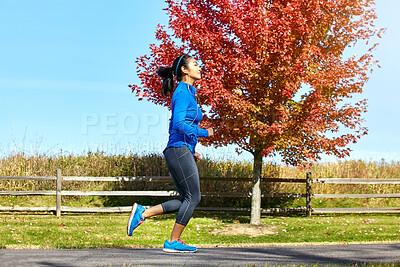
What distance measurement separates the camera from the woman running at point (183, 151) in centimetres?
512

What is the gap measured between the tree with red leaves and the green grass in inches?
48.5

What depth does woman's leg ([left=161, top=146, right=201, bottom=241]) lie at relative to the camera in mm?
5121

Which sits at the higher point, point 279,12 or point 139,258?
point 279,12

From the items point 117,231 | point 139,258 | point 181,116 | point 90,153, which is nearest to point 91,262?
point 139,258

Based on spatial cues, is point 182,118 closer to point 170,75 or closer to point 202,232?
point 170,75

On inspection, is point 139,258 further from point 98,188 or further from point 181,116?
point 98,188

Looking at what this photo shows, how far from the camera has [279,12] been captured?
39.3 ft

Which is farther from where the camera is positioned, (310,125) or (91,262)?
(310,125)

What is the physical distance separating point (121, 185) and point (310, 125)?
9.17 meters

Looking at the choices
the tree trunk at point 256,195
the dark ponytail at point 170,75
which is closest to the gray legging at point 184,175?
the dark ponytail at point 170,75

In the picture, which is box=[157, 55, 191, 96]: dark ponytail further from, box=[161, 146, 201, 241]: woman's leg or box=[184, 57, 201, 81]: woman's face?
box=[161, 146, 201, 241]: woman's leg

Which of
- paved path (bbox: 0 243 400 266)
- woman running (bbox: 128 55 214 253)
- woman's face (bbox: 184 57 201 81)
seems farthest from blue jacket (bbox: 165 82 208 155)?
paved path (bbox: 0 243 400 266)

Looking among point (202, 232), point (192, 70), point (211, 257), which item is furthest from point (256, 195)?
point (192, 70)

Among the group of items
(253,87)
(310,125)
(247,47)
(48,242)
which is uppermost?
(247,47)
